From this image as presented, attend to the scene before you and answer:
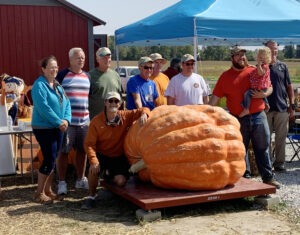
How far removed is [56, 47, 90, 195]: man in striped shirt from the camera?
5820mm

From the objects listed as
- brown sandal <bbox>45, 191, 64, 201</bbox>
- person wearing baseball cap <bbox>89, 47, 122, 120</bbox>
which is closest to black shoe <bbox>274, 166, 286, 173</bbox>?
person wearing baseball cap <bbox>89, 47, 122, 120</bbox>

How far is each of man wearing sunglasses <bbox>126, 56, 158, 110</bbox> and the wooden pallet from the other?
1.15m

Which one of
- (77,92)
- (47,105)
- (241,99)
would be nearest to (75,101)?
(77,92)

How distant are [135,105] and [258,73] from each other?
1.56m

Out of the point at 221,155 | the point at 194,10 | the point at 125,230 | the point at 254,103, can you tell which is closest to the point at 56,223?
the point at 125,230

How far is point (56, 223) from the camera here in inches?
188

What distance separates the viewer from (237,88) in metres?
5.76

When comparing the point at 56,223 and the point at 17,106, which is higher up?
the point at 17,106

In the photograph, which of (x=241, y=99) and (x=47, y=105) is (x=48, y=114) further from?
(x=241, y=99)

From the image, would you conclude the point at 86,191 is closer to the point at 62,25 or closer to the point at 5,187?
the point at 5,187

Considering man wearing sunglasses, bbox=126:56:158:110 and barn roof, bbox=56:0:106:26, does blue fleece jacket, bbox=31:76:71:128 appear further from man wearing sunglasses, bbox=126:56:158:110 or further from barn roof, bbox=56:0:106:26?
barn roof, bbox=56:0:106:26

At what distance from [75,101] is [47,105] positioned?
0.63 metres

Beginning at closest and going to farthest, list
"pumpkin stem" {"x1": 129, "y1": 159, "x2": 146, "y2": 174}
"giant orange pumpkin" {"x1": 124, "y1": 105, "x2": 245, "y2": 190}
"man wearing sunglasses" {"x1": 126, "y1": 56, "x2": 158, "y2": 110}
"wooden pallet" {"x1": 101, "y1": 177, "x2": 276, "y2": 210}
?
"wooden pallet" {"x1": 101, "y1": 177, "x2": 276, "y2": 210} < "giant orange pumpkin" {"x1": 124, "y1": 105, "x2": 245, "y2": 190} < "pumpkin stem" {"x1": 129, "y1": 159, "x2": 146, "y2": 174} < "man wearing sunglasses" {"x1": 126, "y1": 56, "x2": 158, "y2": 110}

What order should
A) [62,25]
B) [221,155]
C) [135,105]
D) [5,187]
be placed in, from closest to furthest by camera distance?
[221,155] → [135,105] → [5,187] → [62,25]
